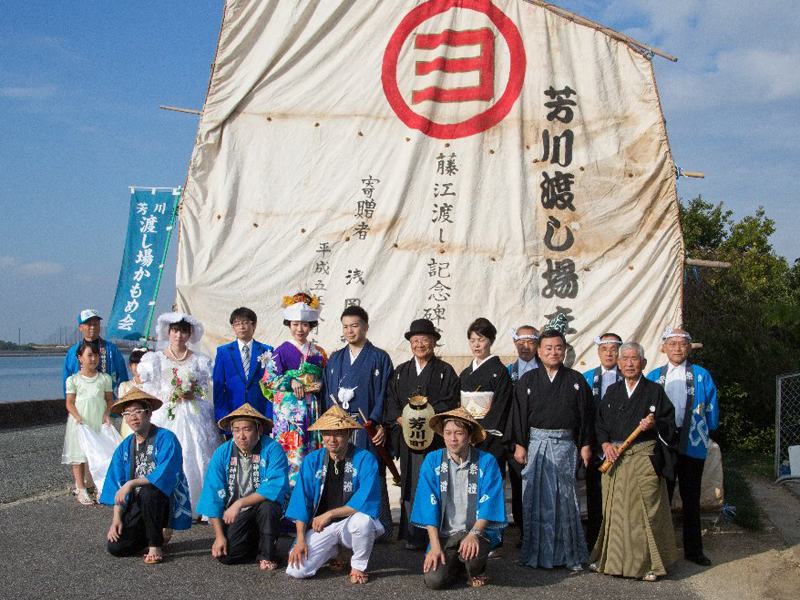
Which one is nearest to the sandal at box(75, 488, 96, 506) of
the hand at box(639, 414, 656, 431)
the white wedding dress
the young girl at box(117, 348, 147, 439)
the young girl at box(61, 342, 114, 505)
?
the young girl at box(61, 342, 114, 505)

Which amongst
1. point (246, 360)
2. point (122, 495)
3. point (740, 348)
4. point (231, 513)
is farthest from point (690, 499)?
point (740, 348)

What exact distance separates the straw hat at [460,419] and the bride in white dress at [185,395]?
1.91 meters

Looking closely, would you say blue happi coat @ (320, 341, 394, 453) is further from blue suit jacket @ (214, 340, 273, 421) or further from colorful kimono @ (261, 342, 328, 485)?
blue suit jacket @ (214, 340, 273, 421)

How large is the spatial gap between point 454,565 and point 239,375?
2442 mm

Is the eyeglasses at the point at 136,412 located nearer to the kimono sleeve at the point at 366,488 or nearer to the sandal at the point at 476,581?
the kimono sleeve at the point at 366,488

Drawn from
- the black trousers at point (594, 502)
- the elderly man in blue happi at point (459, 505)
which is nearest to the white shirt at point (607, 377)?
the black trousers at point (594, 502)

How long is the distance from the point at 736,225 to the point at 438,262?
35.2ft

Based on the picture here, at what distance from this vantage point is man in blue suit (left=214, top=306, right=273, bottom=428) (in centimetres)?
579

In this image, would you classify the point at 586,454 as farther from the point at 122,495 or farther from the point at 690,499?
the point at 122,495

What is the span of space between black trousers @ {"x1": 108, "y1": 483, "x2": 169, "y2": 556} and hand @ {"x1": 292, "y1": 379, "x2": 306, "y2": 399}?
114cm

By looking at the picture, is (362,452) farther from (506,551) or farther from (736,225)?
(736,225)

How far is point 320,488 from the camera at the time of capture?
436 cm

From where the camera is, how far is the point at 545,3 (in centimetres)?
716

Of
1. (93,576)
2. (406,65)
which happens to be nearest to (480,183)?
(406,65)
